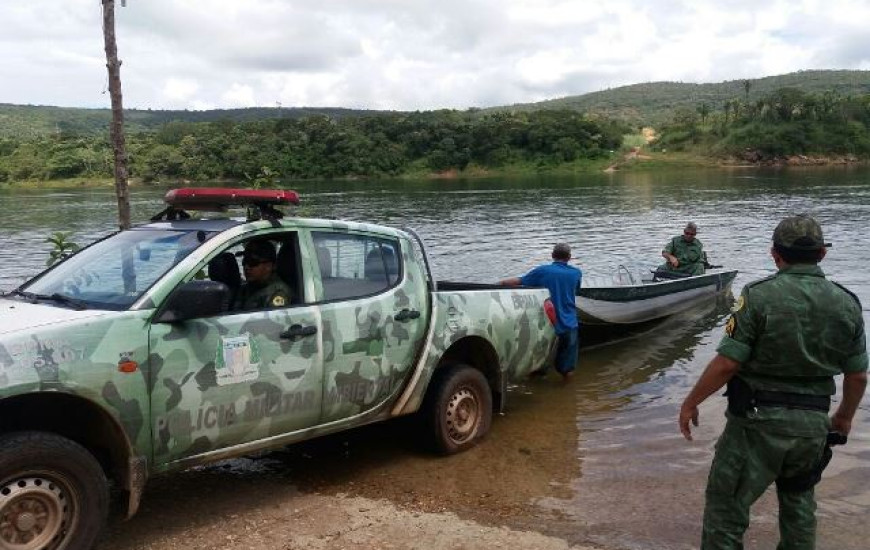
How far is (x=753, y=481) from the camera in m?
3.72

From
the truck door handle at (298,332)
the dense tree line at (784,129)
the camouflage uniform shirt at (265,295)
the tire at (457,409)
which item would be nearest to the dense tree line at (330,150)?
the dense tree line at (784,129)

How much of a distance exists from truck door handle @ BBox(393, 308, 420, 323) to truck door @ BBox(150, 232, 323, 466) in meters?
0.79

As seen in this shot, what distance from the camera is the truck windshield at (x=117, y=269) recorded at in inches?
180

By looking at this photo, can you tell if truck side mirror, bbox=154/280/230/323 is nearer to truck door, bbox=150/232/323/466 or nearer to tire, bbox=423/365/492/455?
truck door, bbox=150/232/323/466

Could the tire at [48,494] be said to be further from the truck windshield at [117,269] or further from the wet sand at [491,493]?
the truck windshield at [117,269]

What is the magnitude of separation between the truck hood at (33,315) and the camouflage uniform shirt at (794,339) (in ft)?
11.0

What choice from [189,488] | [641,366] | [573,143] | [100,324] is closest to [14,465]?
[100,324]

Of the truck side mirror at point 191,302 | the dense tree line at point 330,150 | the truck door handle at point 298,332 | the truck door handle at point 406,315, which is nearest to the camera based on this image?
the truck side mirror at point 191,302

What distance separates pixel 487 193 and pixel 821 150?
182 ft

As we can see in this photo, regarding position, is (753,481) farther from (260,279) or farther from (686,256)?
(686,256)

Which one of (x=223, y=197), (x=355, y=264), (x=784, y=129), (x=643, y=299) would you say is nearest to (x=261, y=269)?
(x=223, y=197)

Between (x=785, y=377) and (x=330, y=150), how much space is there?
99623 millimetres

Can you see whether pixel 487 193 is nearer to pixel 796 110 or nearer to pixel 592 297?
pixel 592 297

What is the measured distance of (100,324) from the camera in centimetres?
416
